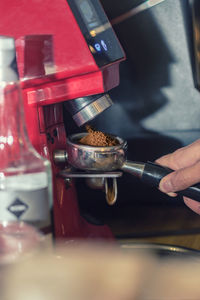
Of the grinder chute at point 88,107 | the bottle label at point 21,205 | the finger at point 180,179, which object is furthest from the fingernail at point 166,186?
the bottle label at point 21,205

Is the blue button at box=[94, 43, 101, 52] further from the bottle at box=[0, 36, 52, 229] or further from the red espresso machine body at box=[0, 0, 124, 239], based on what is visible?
the bottle at box=[0, 36, 52, 229]

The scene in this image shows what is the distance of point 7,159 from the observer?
1.54 feet

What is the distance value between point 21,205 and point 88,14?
10.5 inches

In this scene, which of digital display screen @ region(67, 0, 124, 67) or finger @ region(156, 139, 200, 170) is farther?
finger @ region(156, 139, 200, 170)

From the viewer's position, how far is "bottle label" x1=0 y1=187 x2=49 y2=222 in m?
0.41

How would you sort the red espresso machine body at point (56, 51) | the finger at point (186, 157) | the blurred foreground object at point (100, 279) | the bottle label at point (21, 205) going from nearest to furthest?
the blurred foreground object at point (100, 279) < the bottle label at point (21, 205) < the red espresso machine body at point (56, 51) < the finger at point (186, 157)

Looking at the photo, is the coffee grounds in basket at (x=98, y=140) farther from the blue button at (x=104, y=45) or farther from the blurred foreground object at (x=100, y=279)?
the blurred foreground object at (x=100, y=279)

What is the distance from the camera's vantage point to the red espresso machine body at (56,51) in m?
0.52

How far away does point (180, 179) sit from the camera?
60cm

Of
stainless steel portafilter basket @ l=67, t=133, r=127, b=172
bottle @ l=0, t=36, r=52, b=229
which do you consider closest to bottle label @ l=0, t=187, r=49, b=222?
bottle @ l=0, t=36, r=52, b=229

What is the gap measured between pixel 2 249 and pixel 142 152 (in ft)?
1.76

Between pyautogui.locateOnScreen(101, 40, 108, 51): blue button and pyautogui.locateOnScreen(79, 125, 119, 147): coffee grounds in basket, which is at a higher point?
pyautogui.locateOnScreen(101, 40, 108, 51): blue button

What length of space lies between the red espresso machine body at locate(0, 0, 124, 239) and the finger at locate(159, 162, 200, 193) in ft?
0.50

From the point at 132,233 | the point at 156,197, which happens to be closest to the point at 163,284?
the point at 132,233
